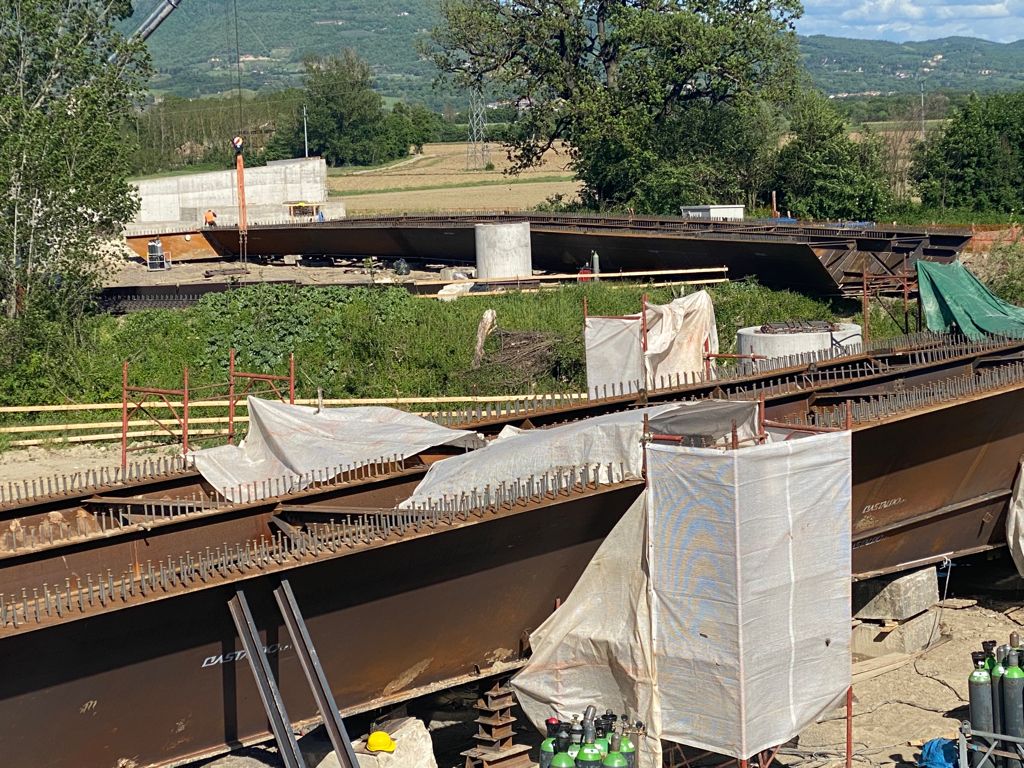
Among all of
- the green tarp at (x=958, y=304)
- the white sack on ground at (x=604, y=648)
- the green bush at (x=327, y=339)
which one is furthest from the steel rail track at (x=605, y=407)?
the green bush at (x=327, y=339)

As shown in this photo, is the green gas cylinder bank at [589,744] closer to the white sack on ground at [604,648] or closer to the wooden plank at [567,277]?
the white sack on ground at [604,648]

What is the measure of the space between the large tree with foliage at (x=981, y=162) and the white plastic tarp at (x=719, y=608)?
32.6m

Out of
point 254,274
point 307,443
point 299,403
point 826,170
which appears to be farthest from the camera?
point 826,170

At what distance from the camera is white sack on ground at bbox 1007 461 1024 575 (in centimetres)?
1778

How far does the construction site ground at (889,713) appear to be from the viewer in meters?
13.3

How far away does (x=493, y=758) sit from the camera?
1319 centimetres

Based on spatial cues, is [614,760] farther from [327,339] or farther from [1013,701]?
[327,339]

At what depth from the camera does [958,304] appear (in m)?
22.6

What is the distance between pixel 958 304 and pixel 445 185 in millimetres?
56966

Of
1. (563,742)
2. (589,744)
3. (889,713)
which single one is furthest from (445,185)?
(589,744)

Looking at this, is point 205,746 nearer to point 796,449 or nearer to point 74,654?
point 74,654

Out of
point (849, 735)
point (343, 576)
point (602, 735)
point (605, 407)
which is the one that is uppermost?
point (605, 407)

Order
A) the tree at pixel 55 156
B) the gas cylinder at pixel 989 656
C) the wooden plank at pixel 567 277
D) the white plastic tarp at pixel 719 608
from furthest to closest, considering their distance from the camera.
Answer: the wooden plank at pixel 567 277 → the tree at pixel 55 156 → the gas cylinder at pixel 989 656 → the white plastic tarp at pixel 719 608

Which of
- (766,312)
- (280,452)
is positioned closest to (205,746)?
(280,452)
